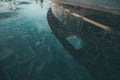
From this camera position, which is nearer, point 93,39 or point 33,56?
point 33,56

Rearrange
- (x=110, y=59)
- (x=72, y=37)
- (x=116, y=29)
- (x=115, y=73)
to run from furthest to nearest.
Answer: (x=116, y=29) → (x=72, y=37) → (x=110, y=59) → (x=115, y=73)

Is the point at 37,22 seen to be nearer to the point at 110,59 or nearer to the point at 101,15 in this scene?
the point at 101,15

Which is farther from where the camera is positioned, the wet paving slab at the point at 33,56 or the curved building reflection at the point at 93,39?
the curved building reflection at the point at 93,39

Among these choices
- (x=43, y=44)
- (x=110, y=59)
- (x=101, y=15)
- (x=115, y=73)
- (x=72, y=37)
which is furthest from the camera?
(x=101, y=15)

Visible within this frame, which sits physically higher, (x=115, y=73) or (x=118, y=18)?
(x=118, y=18)

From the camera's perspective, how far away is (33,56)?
6129mm

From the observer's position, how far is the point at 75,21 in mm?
10234

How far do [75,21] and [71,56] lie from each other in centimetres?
456

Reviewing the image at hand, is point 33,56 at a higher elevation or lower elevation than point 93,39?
lower

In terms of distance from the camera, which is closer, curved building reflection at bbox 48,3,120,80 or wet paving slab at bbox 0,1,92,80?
wet paving slab at bbox 0,1,92,80

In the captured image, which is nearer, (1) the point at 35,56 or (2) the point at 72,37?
(1) the point at 35,56

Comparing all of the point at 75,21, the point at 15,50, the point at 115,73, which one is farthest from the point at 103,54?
the point at 75,21

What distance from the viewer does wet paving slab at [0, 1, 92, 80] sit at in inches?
197

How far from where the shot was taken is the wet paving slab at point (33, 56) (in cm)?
502
